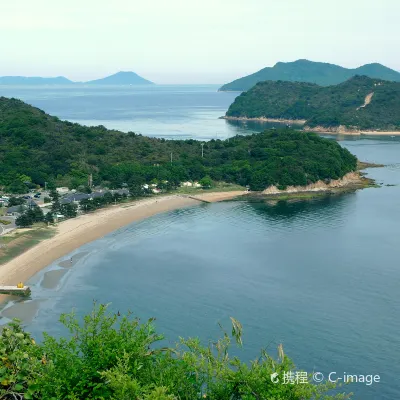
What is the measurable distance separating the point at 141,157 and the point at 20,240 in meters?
34.2

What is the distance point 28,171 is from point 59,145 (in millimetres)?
9829

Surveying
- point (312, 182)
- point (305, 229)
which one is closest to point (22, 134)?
point (312, 182)

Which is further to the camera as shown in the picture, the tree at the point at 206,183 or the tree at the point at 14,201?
the tree at the point at 206,183

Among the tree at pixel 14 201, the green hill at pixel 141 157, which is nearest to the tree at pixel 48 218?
the tree at pixel 14 201

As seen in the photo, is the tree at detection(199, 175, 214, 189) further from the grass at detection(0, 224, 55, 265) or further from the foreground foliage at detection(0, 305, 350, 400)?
the foreground foliage at detection(0, 305, 350, 400)

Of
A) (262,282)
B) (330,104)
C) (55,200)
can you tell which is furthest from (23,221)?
(330,104)

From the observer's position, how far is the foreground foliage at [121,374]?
13156 millimetres

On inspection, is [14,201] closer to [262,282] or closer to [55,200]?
[55,200]

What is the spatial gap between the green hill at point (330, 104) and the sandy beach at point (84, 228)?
81470 millimetres

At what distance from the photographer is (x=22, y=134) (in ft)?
241

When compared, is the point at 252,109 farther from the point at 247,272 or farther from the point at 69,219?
the point at 247,272

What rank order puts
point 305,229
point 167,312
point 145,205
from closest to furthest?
point 167,312
point 305,229
point 145,205

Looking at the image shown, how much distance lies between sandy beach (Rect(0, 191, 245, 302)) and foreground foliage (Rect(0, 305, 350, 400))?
18514 mm

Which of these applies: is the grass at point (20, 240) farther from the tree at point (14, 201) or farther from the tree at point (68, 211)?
the tree at point (14, 201)
